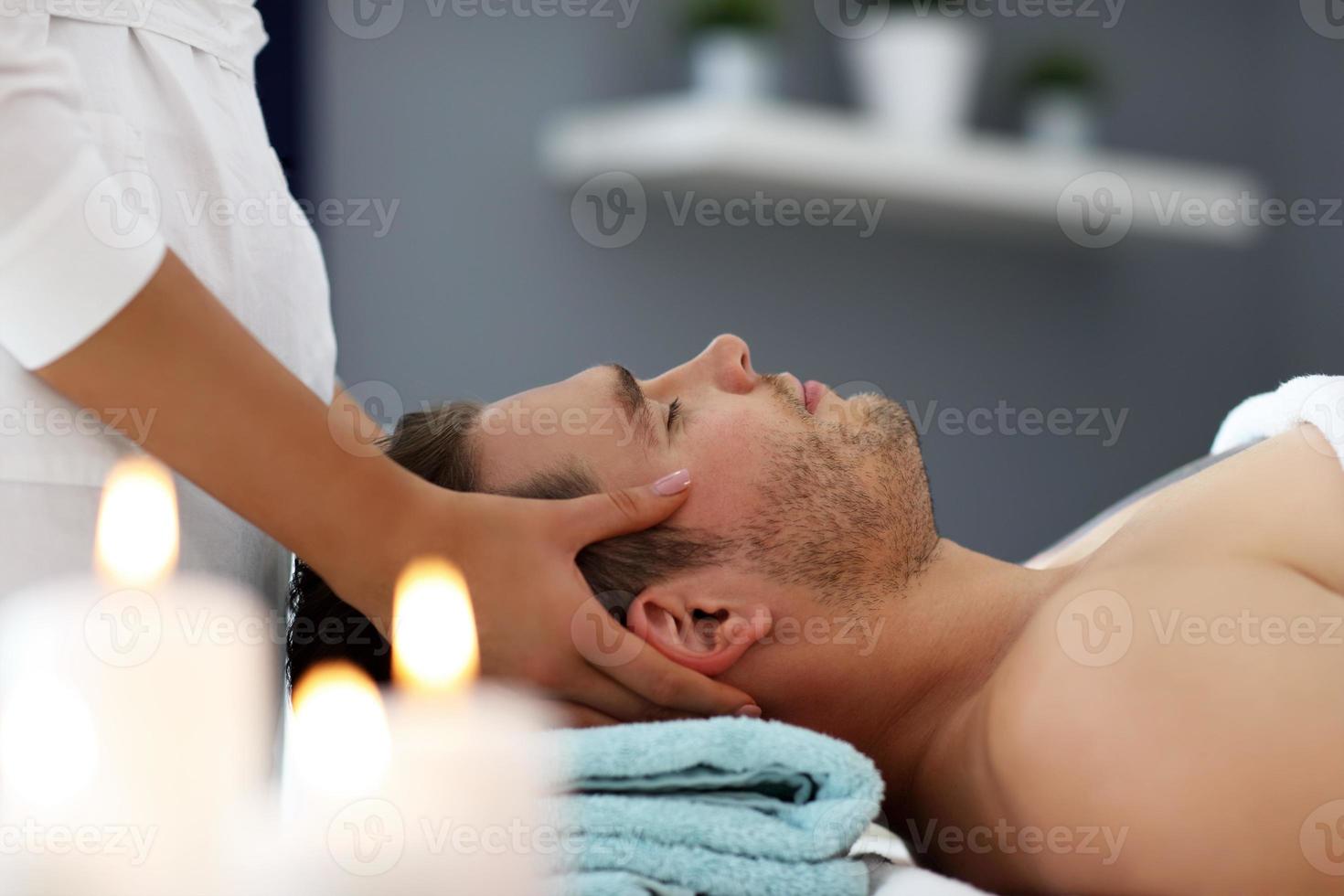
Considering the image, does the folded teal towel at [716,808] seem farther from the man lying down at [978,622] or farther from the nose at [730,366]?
the nose at [730,366]

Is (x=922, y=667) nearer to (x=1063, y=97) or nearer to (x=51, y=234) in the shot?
(x=51, y=234)

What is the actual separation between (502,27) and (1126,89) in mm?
1692

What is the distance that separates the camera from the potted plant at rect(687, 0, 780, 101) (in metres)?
2.71

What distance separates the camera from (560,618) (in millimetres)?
960

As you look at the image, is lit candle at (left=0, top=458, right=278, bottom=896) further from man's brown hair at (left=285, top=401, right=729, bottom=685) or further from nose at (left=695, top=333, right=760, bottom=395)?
nose at (left=695, top=333, right=760, bottom=395)

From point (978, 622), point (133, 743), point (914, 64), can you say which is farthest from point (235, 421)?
point (914, 64)

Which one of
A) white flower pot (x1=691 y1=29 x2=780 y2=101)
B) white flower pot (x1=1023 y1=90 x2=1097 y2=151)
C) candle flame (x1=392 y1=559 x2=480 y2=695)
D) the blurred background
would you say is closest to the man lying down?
candle flame (x1=392 y1=559 x2=480 y2=695)

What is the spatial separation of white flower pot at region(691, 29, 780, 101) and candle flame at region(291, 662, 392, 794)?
2.40 m

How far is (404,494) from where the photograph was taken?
93 centimetres

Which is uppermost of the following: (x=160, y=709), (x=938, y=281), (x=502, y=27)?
(x=502, y=27)

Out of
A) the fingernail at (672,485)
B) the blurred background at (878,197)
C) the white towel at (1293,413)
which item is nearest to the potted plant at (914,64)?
the blurred background at (878,197)

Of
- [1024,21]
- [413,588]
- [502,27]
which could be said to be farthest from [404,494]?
[1024,21]

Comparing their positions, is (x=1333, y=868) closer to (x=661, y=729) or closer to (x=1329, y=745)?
(x=1329, y=745)

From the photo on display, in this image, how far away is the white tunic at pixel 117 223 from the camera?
0.89 m
